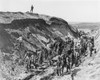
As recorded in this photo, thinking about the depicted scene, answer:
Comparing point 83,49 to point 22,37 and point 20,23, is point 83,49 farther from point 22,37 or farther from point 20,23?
point 20,23

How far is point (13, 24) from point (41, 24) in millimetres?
7932

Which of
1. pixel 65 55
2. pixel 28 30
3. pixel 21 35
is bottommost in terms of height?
pixel 21 35

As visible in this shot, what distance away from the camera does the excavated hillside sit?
112 feet

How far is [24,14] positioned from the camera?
48094 mm

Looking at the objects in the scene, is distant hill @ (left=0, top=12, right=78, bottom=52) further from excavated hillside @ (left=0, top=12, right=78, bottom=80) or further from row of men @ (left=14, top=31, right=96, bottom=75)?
row of men @ (left=14, top=31, right=96, bottom=75)

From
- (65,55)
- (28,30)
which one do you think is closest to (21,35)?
(28,30)

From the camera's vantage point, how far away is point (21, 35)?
4294 cm

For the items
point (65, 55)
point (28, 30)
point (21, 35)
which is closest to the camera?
point (65, 55)

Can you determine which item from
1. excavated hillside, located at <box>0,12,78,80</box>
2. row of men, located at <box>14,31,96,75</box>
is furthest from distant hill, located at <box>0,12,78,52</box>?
row of men, located at <box>14,31,96,75</box>

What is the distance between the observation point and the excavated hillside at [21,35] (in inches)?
1340

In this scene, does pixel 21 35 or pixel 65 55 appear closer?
pixel 65 55

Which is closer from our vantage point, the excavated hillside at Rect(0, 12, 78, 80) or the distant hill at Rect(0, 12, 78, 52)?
the excavated hillside at Rect(0, 12, 78, 80)

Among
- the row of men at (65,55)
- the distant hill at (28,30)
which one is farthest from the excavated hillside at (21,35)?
the row of men at (65,55)

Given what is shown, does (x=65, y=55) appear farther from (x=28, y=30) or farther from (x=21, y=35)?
(x=28, y=30)
